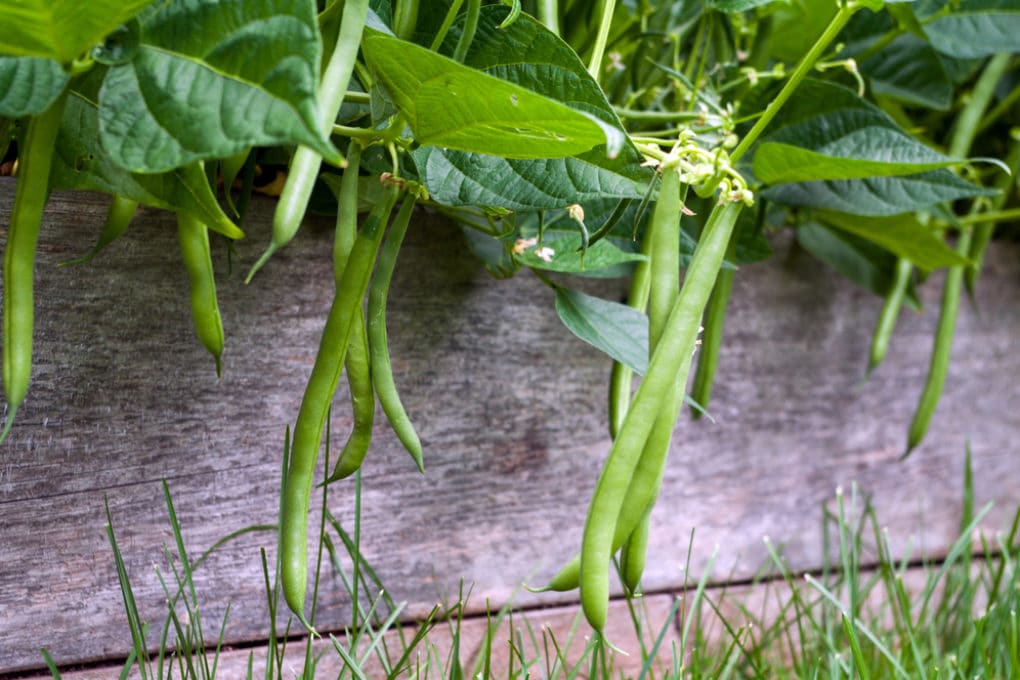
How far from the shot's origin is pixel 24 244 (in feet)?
1.33

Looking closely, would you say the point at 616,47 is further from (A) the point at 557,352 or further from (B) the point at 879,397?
(B) the point at 879,397

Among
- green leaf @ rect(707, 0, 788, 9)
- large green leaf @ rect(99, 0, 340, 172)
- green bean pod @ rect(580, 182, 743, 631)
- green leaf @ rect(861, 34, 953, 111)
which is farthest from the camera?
green leaf @ rect(861, 34, 953, 111)

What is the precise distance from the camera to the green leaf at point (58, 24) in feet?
1.15

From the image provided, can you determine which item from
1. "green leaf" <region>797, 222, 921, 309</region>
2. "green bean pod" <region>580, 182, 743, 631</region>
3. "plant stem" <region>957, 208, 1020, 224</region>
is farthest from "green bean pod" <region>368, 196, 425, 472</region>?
"plant stem" <region>957, 208, 1020, 224</region>

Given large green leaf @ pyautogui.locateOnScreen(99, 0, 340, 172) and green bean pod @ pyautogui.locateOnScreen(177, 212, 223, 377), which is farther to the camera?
green bean pod @ pyautogui.locateOnScreen(177, 212, 223, 377)

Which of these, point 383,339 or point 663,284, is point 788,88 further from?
point 383,339

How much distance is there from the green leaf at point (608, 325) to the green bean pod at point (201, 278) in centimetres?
20

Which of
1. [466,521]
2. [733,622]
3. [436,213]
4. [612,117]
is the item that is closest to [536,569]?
[466,521]

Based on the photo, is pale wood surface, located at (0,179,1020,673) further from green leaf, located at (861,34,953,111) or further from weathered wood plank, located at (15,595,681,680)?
green leaf, located at (861,34,953,111)

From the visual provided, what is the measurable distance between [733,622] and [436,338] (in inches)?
13.6

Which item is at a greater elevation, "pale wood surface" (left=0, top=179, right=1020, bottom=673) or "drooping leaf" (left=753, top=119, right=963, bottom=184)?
"drooping leaf" (left=753, top=119, right=963, bottom=184)

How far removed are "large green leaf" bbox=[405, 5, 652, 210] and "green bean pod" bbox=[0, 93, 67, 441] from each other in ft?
0.56

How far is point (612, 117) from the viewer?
420 mm

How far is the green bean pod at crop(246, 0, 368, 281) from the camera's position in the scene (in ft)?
1.19
